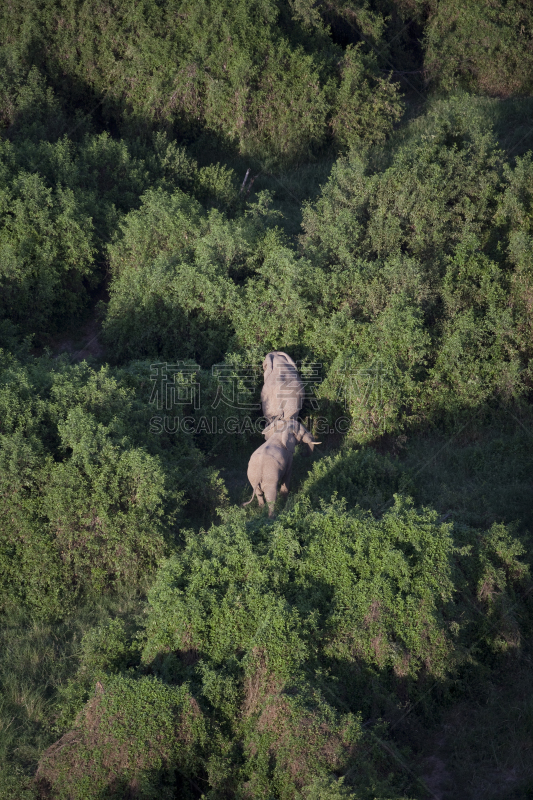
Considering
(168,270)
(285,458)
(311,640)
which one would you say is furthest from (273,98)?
(311,640)

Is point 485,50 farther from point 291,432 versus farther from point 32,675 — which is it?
point 32,675

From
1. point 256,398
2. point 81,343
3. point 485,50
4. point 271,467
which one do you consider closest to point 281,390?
point 256,398

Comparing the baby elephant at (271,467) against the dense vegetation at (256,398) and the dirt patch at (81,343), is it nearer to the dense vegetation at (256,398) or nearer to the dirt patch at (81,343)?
the dense vegetation at (256,398)

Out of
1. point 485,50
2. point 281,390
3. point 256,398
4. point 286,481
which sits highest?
point 485,50

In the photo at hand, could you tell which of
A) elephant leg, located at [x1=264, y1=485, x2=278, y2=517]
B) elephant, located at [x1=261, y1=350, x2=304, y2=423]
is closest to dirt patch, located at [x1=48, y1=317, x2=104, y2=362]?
elephant, located at [x1=261, y1=350, x2=304, y2=423]

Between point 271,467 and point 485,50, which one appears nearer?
point 271,467

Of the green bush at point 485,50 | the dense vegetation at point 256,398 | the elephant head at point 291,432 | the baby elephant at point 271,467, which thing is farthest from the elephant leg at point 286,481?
the green bush at point 485,50
